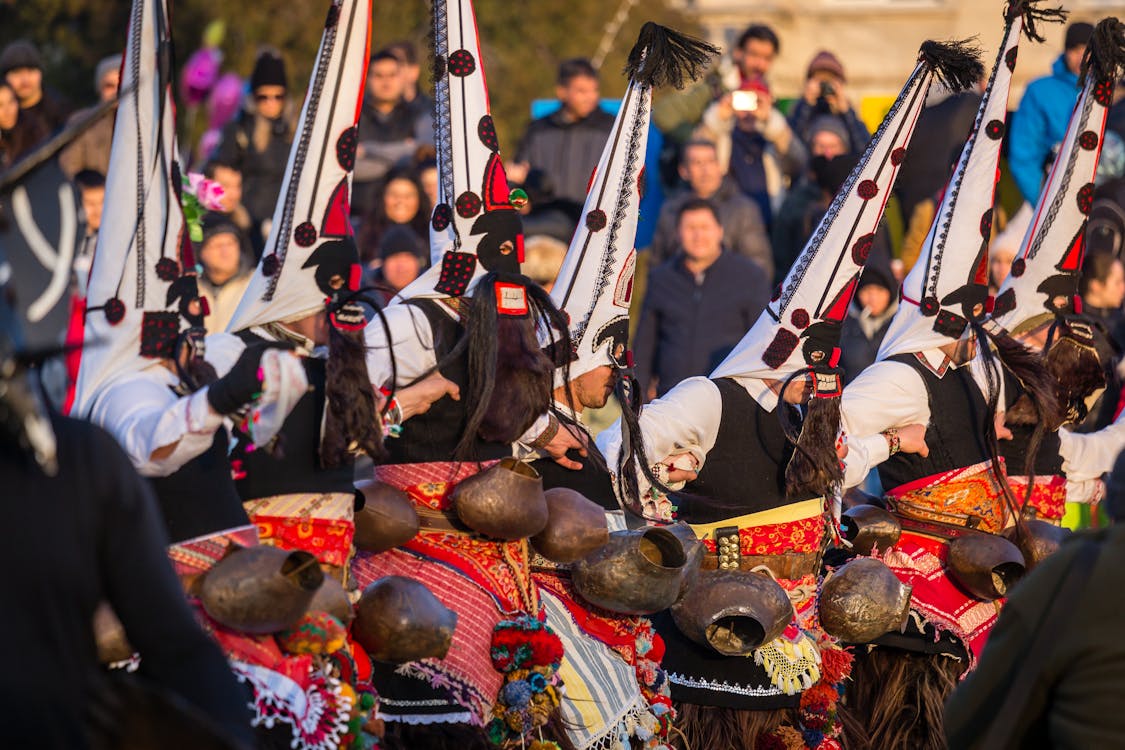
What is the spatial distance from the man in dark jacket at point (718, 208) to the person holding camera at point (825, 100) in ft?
2.68

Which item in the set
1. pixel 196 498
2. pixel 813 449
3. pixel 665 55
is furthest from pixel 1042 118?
pixel 196 498

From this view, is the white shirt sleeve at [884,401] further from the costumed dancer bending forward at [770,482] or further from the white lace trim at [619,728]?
the white lace trim at [619,728]

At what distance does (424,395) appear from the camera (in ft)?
19.5

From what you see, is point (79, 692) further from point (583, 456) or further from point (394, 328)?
point (583, 456)

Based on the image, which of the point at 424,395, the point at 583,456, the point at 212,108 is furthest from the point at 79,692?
the point at 212,108

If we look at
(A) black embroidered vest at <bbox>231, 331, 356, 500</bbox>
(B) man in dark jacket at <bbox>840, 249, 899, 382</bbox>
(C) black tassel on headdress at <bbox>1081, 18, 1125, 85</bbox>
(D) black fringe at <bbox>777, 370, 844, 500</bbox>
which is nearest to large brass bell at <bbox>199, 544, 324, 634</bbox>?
(A) black embroidered vest at <bbox>231, 331, 356, 500</bbox>

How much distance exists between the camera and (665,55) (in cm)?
669

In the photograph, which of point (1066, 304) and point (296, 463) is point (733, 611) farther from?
point (1066, 304)

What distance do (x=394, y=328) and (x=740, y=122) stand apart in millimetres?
6090

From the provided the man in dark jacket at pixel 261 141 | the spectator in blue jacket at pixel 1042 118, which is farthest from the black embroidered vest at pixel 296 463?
the spectator in blue jacket at pixel 1042 118

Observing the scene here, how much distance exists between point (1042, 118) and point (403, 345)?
21.7ft

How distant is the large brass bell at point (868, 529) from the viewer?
696 centimetres

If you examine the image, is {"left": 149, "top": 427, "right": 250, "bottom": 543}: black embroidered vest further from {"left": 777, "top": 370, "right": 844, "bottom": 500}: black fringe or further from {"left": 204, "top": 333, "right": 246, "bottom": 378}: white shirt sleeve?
{"left": 777, "top": 370, "right": 844, "bottom": 500}: black fringe

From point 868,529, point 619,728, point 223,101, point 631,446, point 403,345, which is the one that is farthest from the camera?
point 223,101
